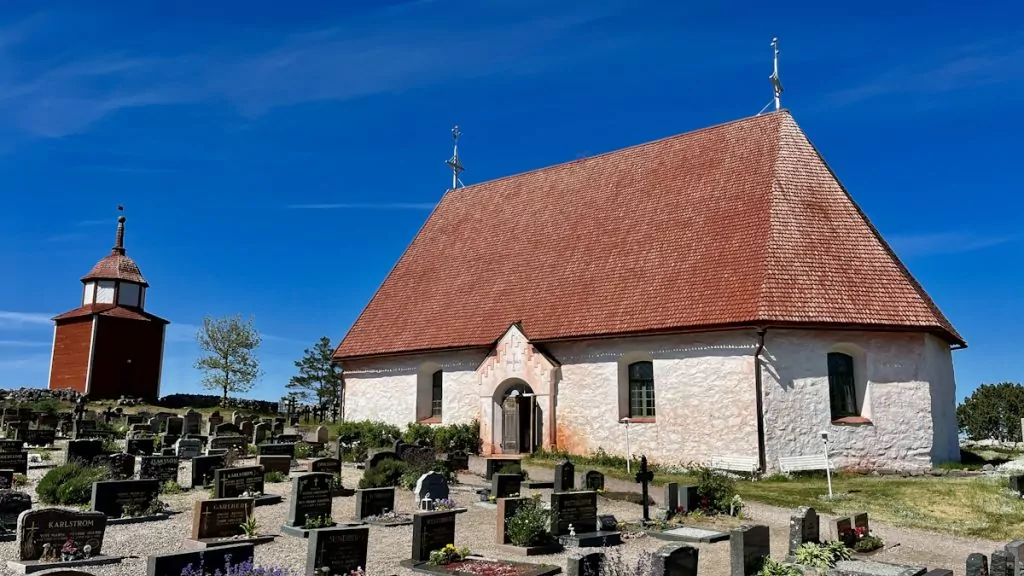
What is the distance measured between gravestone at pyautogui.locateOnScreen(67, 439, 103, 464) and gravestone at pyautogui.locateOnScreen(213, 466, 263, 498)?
4.83 m

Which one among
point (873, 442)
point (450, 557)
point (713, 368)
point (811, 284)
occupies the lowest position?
point (450, 557)

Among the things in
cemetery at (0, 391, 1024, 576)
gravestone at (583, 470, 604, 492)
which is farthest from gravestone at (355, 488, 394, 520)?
gravestone at (583, 470, 604, 492)

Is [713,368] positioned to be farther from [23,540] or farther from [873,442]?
[23,540]

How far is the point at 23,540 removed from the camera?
8.97 meters

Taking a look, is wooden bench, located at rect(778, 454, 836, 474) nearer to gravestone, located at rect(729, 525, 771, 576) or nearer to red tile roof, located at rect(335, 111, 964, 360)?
red tile roof, located at rect(335, 111, 964, 360)

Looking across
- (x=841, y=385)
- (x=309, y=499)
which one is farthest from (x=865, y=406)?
(x=309, y=499)

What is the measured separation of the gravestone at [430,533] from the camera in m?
9.73

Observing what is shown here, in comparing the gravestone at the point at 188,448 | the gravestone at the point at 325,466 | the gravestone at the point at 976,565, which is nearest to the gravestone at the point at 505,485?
the gravestone at the point at 325,466

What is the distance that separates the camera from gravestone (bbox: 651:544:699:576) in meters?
8.09

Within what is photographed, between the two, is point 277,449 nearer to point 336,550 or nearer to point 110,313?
point 336,550

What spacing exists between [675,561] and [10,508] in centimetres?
907

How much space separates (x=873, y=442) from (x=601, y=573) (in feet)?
44.2

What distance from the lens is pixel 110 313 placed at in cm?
4194

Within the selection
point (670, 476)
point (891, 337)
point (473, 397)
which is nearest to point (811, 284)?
point (891, 337)
